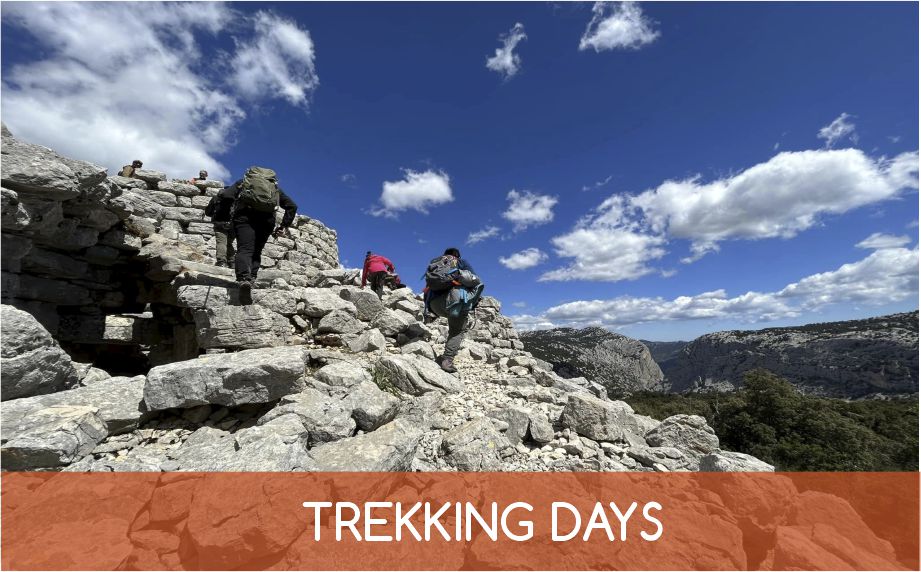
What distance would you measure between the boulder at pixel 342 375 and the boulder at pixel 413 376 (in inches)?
22.2


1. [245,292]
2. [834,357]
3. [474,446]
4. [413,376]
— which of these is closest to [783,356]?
[834,357]

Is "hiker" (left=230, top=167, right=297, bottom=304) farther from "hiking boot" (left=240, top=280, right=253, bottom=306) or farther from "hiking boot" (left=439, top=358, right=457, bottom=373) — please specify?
"hiking boot" (left=439, top=358, right=457, bottom=373)

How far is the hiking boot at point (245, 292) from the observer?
6.59m

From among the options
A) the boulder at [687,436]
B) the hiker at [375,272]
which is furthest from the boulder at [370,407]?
the hiker at [375,272]

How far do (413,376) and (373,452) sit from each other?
Answer: 2720mm

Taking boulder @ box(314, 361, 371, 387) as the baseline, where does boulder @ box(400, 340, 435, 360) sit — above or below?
above

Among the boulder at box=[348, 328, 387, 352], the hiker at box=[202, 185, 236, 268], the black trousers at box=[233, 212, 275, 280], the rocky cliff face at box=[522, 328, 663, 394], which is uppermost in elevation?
the hiker at box=[202, 185, 236, 268]

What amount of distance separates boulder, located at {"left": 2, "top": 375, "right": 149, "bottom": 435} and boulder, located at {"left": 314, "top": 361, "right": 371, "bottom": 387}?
7.79ft

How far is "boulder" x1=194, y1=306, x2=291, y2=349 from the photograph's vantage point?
20.5 ft

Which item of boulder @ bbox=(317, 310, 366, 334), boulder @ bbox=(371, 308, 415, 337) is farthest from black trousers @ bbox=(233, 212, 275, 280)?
boulder @ bbox=(371, 308, 415, 337)

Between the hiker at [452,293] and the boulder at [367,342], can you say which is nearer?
the boulder at [367,342]

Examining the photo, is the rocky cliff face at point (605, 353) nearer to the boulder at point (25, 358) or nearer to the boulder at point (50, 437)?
the boulder at point (25, 358)

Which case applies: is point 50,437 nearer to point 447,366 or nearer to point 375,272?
point 447,366

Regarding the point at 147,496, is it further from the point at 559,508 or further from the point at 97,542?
the point at 559,508
